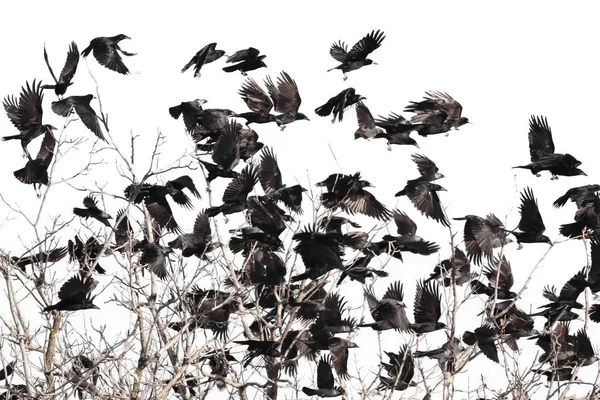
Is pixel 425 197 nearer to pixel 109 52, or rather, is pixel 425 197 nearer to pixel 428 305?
pixel 428 305

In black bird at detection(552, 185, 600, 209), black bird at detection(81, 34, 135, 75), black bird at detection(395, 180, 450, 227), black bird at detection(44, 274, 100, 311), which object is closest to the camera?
black bird at detection(44, 274, 100, 311)

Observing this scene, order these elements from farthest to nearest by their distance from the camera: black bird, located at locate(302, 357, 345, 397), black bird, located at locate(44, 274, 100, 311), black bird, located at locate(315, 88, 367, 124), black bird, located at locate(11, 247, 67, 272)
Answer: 1. black bird, located at locate(315, 88, 367, 124)
2. black bird, located at locate(302, 357, 345, 397)
3. black bird, located at locate(11, 247, 67, 272)
4. black bird, located at locate(44, 274, 100, 311)

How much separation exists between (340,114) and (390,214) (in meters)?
1.24

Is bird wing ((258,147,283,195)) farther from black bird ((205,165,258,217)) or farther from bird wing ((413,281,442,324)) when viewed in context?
bird wing ((413,281,442,324))

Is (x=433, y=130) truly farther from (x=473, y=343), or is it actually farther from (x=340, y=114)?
(x=473, y=343)

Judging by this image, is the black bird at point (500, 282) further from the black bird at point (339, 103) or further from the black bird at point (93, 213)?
the black bird at point (93, 213)

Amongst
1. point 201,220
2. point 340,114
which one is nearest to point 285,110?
point 340,114

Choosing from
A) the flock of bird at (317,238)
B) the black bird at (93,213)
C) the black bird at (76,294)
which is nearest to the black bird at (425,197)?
the flock of bird at (317,238)

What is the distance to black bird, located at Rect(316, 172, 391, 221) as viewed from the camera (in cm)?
1136

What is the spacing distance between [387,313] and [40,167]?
3.96 metres

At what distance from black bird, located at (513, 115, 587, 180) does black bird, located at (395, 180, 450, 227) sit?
108 centimetres

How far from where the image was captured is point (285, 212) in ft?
35.9

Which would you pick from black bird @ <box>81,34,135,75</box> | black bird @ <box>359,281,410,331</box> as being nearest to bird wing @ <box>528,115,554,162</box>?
black bird @ <box>359,281,410,331</box>

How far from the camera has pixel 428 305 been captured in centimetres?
1131
